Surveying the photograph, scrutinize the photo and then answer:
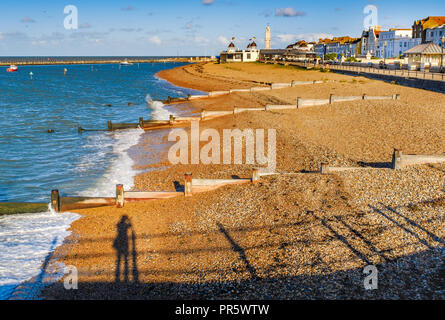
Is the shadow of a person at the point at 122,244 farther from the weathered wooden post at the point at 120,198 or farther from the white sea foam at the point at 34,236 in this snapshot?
the white sea foam at the point at 34,236

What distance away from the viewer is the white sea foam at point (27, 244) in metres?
9.88

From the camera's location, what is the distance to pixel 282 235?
10664mm

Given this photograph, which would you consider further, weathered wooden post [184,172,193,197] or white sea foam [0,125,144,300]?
weathered wooden post [184,172,193,197]

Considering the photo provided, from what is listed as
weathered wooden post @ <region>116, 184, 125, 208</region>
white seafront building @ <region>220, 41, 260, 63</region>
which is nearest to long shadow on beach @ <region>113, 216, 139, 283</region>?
weathered wooden post @ <region>116, 184, 125, 208</region>

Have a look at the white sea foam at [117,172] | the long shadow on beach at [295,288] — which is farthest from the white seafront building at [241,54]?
the long shadow on beach at [295,288]

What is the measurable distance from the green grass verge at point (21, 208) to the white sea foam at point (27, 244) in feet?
0.77

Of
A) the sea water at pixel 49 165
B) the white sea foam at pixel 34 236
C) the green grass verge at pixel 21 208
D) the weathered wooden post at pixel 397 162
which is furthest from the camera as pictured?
the weathered wooden post at pixel 397 162

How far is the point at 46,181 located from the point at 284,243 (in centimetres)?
1311

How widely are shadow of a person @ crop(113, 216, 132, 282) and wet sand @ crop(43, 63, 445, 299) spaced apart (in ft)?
0.20

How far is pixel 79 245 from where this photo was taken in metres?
11.4

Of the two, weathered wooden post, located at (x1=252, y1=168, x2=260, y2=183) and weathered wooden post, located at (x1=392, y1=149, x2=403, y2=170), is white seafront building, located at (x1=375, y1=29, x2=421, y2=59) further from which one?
weathered wooden post, located at (x1=252, y1=168, x2=260, y2=183)

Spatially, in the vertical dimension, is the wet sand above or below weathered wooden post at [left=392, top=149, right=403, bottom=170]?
below

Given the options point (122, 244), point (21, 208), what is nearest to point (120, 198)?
point (122, 244)

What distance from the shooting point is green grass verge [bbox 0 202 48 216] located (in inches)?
547
